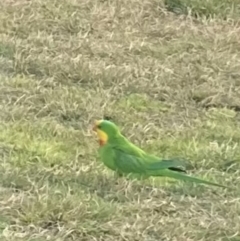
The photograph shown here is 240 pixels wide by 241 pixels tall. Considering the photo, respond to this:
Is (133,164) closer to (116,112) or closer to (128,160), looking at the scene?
(128,160)

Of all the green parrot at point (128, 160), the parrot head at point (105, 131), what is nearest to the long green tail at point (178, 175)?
the green parrot at point (128, 160)

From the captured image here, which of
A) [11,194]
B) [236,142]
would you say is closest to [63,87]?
[236,142]

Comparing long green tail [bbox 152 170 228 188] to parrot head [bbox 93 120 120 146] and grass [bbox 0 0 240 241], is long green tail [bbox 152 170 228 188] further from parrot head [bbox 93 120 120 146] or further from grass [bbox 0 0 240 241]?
parrot head [bbox 93 120 120 146]

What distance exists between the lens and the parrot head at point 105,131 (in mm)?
4070

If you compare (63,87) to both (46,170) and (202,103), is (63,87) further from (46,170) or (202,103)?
(46,170)

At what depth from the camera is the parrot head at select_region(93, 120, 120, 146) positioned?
13.4ft

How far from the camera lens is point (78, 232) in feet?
11.5

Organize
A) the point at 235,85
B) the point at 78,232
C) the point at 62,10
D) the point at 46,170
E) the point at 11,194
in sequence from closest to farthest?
the point at 78,232, the point at 11,194, the point at 46,170, the point at 235,85, the point at 62,10

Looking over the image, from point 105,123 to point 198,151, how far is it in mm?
529

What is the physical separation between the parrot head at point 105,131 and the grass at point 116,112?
0.40ft

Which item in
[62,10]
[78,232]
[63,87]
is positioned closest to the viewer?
[78,232]

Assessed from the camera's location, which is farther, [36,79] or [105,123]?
[36,79]

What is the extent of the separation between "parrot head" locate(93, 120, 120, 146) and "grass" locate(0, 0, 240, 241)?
0.40 ft

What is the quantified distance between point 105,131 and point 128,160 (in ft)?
0.63
